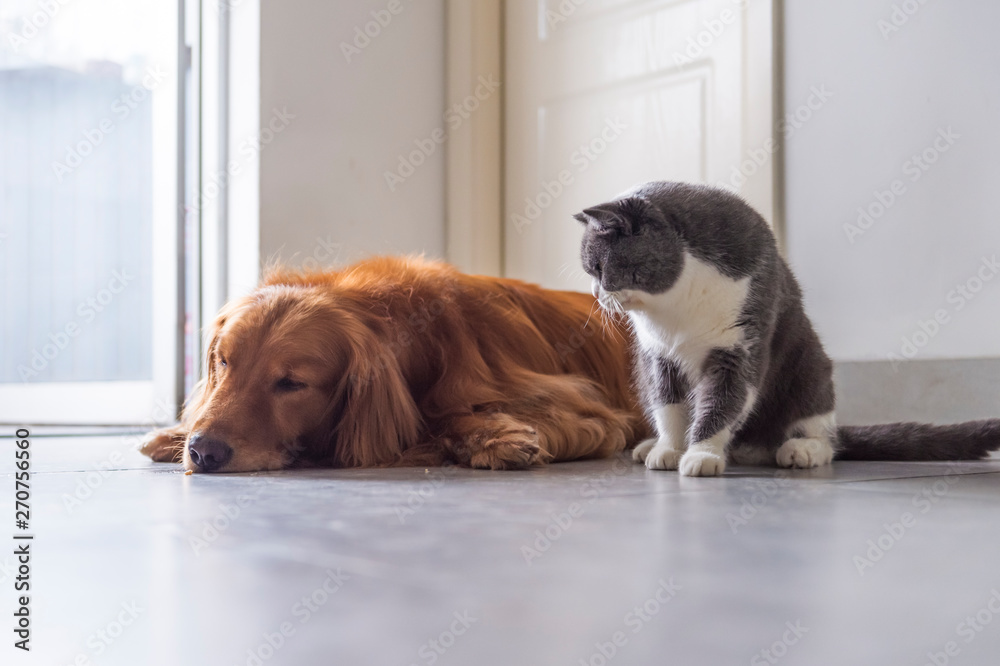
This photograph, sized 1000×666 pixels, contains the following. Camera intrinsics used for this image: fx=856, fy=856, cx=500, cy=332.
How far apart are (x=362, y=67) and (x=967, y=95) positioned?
218 centimetres

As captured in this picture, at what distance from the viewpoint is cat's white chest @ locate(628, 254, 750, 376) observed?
1584 millimetres

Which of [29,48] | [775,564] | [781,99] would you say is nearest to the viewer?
[775,564]

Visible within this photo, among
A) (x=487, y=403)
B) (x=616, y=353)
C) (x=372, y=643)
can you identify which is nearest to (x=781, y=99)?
(x=616, y=353)

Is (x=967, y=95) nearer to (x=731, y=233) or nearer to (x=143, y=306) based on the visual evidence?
(x=731, y=233)

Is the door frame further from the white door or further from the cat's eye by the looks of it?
the cat's eye

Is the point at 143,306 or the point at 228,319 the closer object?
the point at 228,319

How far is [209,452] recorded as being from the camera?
5.44ft

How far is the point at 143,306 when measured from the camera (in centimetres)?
351

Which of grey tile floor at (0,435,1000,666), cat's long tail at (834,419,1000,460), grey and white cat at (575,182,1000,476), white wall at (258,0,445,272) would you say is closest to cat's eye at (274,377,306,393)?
grey tile floor at (0,435,1000,666)

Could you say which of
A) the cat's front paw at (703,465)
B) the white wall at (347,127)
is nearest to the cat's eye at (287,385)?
the cat's front paw at (703,465)

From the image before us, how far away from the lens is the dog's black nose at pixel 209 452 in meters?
1.66

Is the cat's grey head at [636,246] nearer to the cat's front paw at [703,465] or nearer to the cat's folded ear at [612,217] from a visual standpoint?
the cat's folded ear at [612,217]

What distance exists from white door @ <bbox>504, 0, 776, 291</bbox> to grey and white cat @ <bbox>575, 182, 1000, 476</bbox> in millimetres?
1154

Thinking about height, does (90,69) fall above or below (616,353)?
above
